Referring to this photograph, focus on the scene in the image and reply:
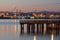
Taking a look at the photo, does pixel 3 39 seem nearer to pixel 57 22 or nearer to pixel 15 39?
pixel 15 39

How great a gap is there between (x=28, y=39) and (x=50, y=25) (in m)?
20.7

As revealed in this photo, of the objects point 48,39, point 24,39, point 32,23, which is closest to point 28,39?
point 24,39

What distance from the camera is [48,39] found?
95.1 ft

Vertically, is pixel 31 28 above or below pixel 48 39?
below

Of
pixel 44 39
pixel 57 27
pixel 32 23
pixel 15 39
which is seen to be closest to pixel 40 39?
pixel 44 39

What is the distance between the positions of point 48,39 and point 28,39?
257cm

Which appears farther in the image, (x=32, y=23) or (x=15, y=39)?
(x=32, y=23)

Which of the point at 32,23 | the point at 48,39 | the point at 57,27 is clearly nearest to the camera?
the point at 48,39

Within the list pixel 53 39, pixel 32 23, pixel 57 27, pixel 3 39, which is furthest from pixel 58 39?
pixel 57 27

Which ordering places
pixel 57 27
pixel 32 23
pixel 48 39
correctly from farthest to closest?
pixel 57 27 < pixel 32 23 < pixel 48 39

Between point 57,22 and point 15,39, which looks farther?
point 57,22

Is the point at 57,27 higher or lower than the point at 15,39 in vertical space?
lower

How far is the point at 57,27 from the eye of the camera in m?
48.9

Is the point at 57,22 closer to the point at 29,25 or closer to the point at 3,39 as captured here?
the point at 29,25
